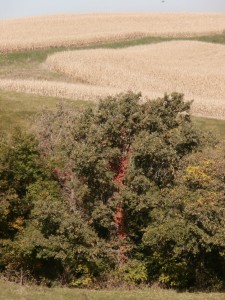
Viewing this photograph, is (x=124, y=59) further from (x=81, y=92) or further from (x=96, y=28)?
(x=96, y=28)

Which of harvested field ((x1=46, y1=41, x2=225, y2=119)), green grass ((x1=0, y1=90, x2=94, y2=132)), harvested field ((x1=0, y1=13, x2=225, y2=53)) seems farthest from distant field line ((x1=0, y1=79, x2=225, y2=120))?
harvested field ((x1=0, y1=13, x2=225, y2=53))

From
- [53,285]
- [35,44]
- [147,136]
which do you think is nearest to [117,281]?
[53,285]

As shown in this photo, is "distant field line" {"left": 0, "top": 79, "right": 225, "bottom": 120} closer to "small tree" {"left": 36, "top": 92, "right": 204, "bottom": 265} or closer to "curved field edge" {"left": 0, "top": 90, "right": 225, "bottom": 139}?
"curved field edge" {"left": 0, "top": 90, "right": 225, "bottom": 139}

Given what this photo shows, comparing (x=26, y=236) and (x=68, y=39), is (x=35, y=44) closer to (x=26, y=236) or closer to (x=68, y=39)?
(x=68, y=39)

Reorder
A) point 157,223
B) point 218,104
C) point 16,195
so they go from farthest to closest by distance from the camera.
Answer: point 218,104 < point 16,195 < point 157,223

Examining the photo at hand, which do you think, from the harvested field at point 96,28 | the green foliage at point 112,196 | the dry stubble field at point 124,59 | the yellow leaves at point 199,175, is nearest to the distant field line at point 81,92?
the dry stubble field at point 124,59

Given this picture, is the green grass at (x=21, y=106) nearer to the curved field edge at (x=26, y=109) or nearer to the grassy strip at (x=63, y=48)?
the curved field edge at (x=26, y=109)

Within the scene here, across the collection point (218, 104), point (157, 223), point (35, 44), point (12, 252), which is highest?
point (35, 44)
